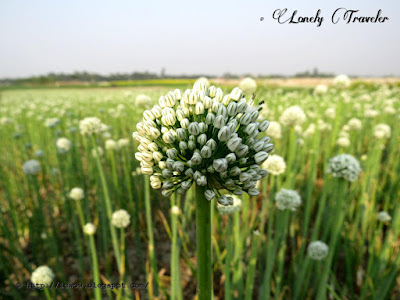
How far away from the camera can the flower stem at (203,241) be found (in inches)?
33.5

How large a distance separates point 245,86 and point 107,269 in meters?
2.42

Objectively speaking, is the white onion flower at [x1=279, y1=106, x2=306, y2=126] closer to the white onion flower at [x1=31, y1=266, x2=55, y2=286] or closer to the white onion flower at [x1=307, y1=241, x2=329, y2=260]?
the white onion flower at [x1=307, y1=241, x2=329, y2=260]

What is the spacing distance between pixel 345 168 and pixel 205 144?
1.33 m

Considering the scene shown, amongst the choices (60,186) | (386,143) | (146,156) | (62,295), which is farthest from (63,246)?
(386,143)

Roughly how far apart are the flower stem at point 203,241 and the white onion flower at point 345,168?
1244 mm

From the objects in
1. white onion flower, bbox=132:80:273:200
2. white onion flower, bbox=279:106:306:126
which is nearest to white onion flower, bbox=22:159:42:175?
white onion flower, bbox=132:80:273:200

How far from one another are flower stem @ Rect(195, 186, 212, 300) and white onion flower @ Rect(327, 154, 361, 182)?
1.24 m

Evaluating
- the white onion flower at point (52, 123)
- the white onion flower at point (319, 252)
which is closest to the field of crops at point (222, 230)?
the white onion flower at point (319, 252)

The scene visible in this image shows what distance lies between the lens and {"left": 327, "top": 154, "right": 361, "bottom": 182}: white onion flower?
169 cm

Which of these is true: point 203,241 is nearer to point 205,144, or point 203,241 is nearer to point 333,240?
point 205,144

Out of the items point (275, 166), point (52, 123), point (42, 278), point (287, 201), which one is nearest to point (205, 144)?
point (287, 201)

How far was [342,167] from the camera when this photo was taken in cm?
174

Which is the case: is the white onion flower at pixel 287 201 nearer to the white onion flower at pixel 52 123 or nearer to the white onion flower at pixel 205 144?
the white onion flower at pixel 205 144

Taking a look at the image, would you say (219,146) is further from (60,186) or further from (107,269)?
(60,186)
